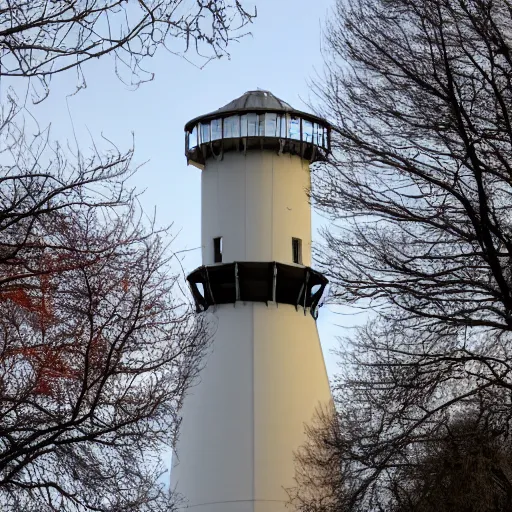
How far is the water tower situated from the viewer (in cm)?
3578

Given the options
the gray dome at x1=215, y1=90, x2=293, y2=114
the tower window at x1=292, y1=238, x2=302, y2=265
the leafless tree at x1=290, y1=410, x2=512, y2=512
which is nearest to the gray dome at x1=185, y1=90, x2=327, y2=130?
the gray dome at x1=215, y1=90, x2=293, y2=114

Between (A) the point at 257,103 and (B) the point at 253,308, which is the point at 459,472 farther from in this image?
(A) the point at 257,103

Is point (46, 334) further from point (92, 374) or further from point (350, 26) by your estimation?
point (350, 26)

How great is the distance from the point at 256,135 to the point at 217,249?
3778 mm

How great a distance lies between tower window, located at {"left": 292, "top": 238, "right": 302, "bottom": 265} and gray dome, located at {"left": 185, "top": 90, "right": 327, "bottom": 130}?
3756 millimetres

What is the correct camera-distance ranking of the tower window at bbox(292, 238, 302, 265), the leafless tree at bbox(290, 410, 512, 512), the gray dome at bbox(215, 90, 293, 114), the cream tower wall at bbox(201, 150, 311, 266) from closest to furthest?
1. the leafless tree at bbox(290, 410, 512, 512)
2. the cream tower wall at bbox(201, 150, 311, 266)
3. the tower window at bbox(292, 238, 302, 265)
4. the gray dome at bbox(215, 90, 293, 114)

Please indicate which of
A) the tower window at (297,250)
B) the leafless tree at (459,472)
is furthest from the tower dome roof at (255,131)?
the leafless tree at (459,472)

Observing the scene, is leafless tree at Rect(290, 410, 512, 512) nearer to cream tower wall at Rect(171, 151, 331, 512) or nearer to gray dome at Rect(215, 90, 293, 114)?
cream tower wall at Rect(171, 151, 331, 512)

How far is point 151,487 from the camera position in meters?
17.0

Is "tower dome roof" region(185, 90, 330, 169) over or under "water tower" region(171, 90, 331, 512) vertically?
over

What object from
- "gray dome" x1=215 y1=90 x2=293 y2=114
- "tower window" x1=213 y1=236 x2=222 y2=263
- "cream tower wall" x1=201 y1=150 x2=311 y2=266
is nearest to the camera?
"cream tower wall" x1=201 y1=150 x2=311 y2=266

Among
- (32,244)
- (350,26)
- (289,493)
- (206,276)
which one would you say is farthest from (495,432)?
(206,276)

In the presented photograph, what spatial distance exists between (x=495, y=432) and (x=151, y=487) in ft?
15.7

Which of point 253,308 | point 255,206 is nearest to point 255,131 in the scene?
point 255,206
